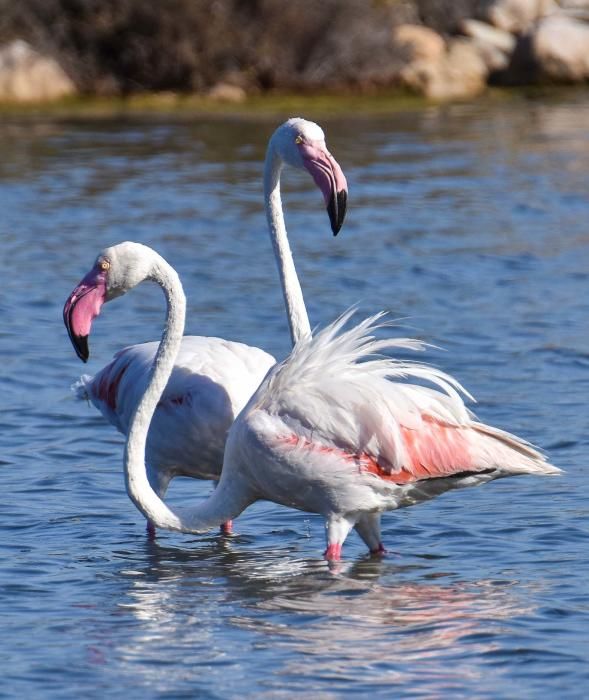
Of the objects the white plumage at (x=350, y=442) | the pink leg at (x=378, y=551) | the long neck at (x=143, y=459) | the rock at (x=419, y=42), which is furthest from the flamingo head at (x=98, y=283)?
the rock at (x=419, y=42)

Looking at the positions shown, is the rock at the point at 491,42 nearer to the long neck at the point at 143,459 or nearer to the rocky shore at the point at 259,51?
the rocky shore at the point at 259,51

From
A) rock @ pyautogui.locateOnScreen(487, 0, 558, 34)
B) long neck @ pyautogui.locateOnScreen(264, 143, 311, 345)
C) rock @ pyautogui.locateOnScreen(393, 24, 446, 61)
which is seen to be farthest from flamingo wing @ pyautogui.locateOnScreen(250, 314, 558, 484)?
rock @ pyautogui.locateOnScreen(487, 0, 558, 34)

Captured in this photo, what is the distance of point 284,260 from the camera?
7.30 metres

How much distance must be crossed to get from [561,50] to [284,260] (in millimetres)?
23357

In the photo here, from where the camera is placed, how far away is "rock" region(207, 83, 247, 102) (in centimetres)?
2711

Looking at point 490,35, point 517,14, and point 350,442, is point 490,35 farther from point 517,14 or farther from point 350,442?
point 350,442

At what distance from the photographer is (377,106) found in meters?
27.1

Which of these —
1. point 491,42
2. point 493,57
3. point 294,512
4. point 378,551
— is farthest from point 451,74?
point 378,551

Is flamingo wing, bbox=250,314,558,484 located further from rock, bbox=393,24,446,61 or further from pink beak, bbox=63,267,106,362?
rock, bbox=393,24,446,61

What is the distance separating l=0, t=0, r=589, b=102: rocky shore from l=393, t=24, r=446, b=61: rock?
3cm

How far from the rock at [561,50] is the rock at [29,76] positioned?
351 inches

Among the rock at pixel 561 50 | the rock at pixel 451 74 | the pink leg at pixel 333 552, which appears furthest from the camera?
the rock at pixel 561 50

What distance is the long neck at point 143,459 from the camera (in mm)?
6547

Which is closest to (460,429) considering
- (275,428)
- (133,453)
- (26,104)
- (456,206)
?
(275,428)
